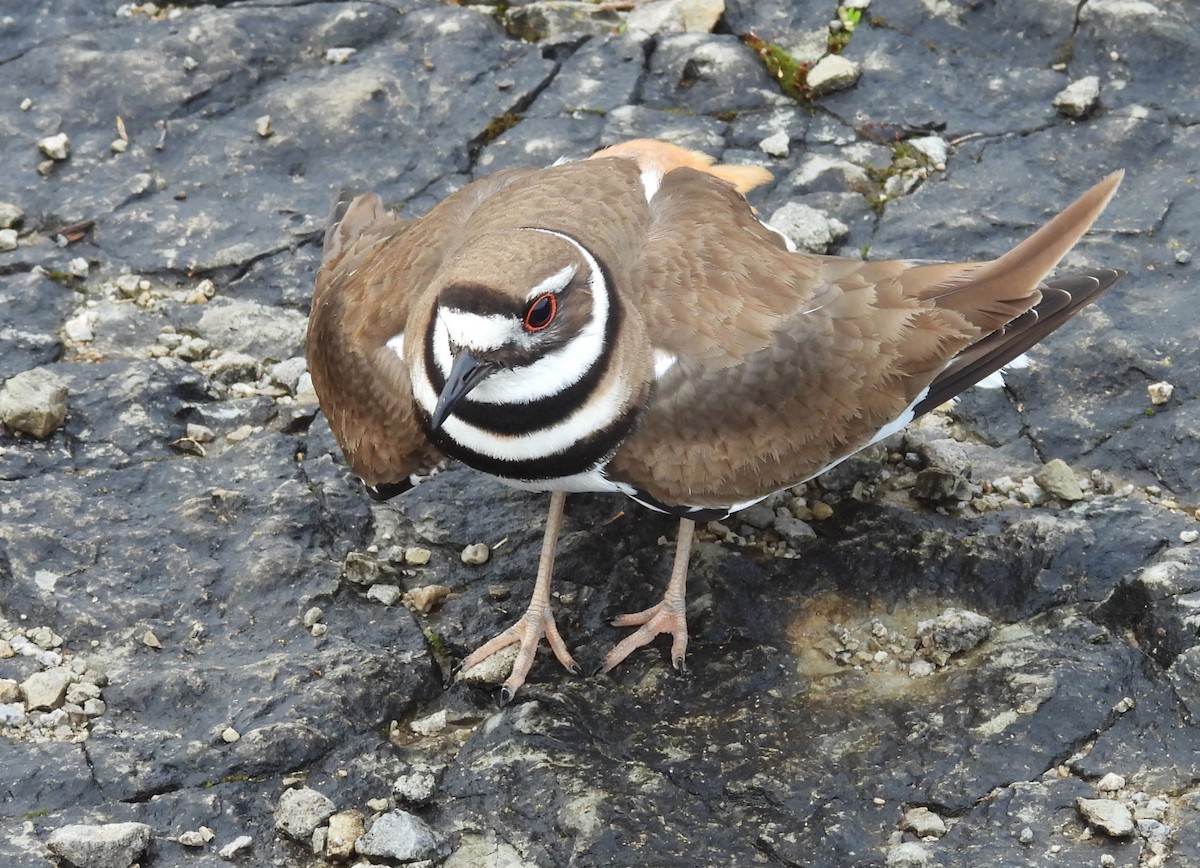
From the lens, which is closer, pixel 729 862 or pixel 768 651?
pixel 729 862

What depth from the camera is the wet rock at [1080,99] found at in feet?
20.0

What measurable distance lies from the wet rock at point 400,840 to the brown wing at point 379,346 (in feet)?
3.85

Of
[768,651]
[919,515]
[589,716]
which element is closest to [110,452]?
[589,716]

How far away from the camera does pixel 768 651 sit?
439cm

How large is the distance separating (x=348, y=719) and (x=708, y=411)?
1442mm

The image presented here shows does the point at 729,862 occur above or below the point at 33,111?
below

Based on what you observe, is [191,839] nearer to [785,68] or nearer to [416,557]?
[416,557]

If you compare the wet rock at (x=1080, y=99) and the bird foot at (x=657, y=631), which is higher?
the wet rock at (x=1080, y=99)

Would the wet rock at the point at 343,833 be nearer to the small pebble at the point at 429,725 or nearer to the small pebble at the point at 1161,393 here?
the small pebble at the point at 429,725

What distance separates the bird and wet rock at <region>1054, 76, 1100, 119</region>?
5.76 ft

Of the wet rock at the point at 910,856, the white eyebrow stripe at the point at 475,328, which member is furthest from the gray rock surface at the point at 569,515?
the white eyebrow stripe at the point at 475,328

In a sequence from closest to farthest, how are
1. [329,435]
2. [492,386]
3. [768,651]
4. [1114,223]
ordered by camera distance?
[492,386] → [768,651] → [329,435] → [1114,223]

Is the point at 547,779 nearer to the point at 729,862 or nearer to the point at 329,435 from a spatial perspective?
the point at 729,862

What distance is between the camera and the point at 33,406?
193 inches
